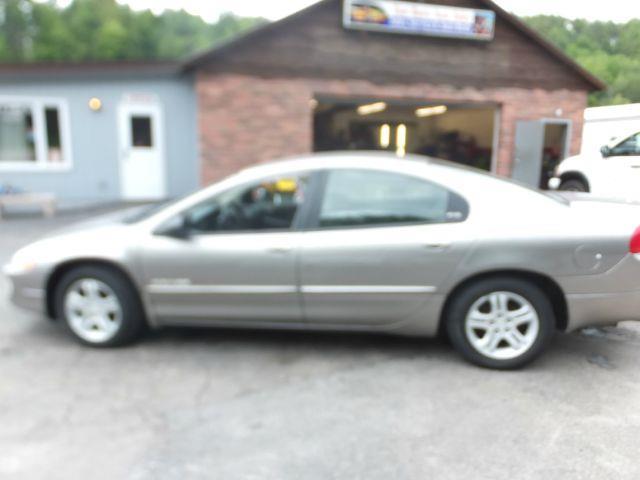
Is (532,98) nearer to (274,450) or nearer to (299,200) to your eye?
(299,200)

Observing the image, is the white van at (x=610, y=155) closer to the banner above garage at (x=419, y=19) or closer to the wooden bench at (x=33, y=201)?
the banner above garage at (x=419, y=19)

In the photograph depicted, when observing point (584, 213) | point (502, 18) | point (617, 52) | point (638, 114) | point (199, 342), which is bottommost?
point (199, 342)

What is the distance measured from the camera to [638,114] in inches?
103

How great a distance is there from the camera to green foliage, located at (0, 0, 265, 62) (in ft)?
117

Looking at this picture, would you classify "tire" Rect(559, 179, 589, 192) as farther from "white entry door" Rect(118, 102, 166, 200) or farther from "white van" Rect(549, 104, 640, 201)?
"white entry door" Rect(118, 102, 166, 200)

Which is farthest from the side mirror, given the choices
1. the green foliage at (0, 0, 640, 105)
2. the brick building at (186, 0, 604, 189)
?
the green foliage at (0, 0, 640, 105)

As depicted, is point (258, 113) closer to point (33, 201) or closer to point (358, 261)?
point (33, 201)

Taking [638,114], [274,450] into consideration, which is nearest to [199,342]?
[274,450]

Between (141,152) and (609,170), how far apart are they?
10399mm

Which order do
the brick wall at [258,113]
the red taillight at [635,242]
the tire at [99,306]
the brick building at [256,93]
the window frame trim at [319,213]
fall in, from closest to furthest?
1. the red taillight at [635,242]
2. the window frame trim at [319,213]
3. the tire at [99,306]
4. the brick wall at [258,113]
5. the brick building at [256,93]

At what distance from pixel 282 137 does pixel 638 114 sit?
29.1ft

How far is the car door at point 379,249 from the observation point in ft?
11.6

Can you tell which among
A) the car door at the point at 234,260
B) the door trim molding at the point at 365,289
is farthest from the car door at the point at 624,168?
the car door at the point at 234,260

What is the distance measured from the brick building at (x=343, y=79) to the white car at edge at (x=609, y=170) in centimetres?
624
